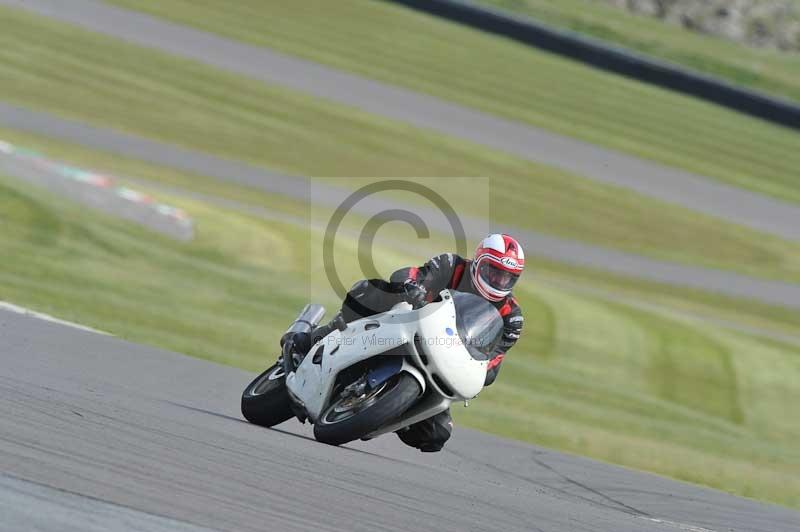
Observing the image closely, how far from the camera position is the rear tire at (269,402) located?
24.7 ft

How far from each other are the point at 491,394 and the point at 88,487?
9170 millimetres

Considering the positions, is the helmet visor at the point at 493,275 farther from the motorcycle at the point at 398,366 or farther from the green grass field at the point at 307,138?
the green grass field at the point at 307,138

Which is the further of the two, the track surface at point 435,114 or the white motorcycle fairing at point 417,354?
the track surface at point 435,114

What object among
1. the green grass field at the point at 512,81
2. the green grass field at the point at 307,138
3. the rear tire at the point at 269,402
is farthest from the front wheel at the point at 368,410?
the green grass field at the point at 512,81

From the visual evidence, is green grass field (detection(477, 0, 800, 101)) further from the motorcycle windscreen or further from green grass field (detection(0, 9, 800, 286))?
the motorcycle windscreen

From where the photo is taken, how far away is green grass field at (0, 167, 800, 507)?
460 inches

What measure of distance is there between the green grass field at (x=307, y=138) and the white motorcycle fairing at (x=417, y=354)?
17.6 metres

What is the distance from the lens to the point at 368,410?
252 inches

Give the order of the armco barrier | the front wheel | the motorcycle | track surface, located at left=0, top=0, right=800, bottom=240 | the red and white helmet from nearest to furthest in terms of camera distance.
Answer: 1. the front wheel
2. the motorcycle
3. the red and white helmet
4. track surface, located at left=0, top=0, right=800, bottom=240
5. the armco barrier

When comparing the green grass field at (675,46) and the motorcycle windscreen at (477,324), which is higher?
the motorcycle windscreen at (477,324)

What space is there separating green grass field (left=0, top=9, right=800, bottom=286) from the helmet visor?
17247 millimetres

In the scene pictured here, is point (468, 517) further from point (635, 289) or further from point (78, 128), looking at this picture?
point (78, 128)

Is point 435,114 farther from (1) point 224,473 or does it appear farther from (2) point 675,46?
(1) point 224,473

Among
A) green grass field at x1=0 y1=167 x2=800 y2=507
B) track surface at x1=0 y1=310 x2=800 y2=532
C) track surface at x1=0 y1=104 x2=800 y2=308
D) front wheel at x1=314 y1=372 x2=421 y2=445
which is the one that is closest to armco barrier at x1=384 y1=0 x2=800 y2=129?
track surface at x1=0 y1=104 x2=800 y2=308
